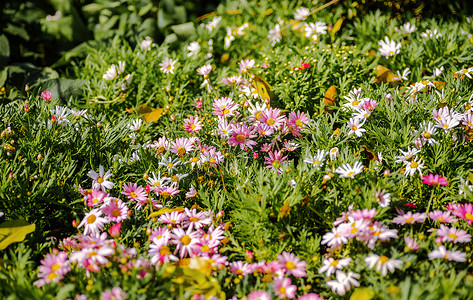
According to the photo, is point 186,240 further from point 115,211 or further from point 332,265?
point 332,265

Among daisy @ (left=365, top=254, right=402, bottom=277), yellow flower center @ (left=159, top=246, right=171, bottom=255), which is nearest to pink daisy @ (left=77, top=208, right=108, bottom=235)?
yellow flower center @ (left=159, top=246, right=171, bottom=255)

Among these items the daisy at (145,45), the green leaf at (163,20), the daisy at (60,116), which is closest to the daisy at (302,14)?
the green leaf at (163,20)

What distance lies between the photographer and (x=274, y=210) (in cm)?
157

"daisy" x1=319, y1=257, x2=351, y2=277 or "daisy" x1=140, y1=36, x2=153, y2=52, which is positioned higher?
"daisy" x1=140, y1=36, x2=153, y2=52

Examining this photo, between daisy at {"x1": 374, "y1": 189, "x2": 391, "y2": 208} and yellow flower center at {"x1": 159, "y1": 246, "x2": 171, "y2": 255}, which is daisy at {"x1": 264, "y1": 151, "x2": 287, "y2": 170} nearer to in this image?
daisy at {"x1": 374, "y1": 189, "x2": 391, "y2": 208}

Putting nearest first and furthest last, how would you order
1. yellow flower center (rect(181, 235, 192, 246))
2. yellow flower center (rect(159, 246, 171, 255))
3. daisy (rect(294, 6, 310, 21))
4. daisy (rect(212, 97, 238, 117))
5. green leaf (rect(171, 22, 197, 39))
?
1. yellow flower center (rect(159, 246, 171, 255))
2. yellow flower center (rect(181, 235, 192, 246))
3. daisy (rect(212, 97, 238, 117))
4. daisy (rect(294, 6, 310, 21))
5. green leaf (rect(171, 22, 197, 39))

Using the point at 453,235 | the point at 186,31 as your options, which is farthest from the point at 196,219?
the point at 186,31

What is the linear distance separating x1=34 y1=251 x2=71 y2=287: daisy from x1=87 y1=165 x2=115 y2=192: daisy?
38 cm

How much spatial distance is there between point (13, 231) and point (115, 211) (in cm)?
37

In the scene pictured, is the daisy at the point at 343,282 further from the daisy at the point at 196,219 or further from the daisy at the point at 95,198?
the daisy at the point at 95,198

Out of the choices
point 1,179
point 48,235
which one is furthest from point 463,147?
point 1,179

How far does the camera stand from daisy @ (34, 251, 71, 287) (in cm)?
129

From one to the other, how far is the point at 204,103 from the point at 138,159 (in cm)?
55

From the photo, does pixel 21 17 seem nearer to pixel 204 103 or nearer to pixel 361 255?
pixel 204 103
